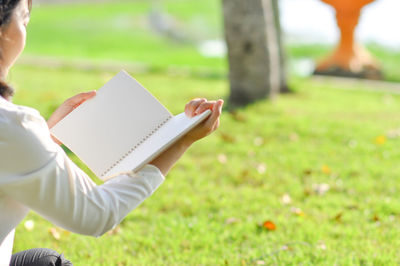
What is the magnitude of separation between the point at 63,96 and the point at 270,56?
8.64ft

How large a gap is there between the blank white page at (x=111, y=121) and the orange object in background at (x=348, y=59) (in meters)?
8.29

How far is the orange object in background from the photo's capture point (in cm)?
Answer: 940

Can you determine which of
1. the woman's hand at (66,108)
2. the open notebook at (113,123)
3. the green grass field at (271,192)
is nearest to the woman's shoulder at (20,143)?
the open notebook at (113,123)

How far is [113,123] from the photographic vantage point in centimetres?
163

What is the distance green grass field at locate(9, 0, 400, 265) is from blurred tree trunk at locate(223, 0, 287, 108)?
22 centimetres

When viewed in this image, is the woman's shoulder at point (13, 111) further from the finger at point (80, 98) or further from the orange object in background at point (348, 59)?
the orange object in background at point (348, 59)

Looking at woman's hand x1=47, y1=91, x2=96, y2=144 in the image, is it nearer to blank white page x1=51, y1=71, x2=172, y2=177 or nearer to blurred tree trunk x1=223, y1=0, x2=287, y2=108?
blank white page x1=51, y1=71, x2=172, y2=177

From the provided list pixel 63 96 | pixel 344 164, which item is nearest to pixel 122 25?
pixel 63 96

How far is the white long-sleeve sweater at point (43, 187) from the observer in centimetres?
121

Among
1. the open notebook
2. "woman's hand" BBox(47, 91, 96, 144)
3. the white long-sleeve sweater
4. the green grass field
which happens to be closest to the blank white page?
the open notebook

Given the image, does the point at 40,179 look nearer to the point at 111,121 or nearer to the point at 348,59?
the point at 111,121

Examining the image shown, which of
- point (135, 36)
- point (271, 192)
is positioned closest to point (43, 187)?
point (271, 192)

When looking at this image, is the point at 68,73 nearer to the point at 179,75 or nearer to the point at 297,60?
the point at 179,75

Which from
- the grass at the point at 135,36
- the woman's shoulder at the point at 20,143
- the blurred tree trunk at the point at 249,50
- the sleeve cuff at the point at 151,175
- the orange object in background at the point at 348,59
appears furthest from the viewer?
the grass at the point at 135,36
